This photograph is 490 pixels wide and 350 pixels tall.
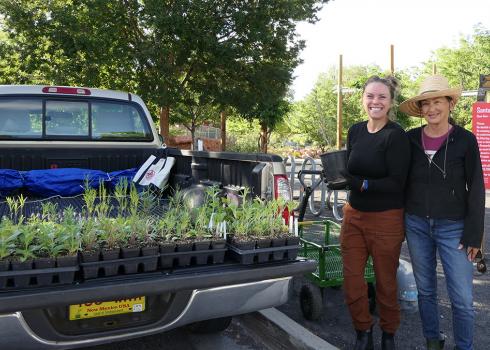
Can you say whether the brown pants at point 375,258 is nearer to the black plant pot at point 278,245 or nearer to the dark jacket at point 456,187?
the dark jacket at point 456,187

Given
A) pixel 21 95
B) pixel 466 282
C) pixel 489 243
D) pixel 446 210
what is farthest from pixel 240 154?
pixel 489 243

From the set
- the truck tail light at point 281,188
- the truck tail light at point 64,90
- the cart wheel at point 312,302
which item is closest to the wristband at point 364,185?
the truck tail light at point 281,188

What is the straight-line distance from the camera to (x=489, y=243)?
6.62 meters

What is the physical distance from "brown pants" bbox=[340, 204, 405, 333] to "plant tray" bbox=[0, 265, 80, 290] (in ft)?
6.17

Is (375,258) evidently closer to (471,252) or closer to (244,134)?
(471,252)

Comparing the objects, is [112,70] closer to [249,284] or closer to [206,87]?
[206,87]

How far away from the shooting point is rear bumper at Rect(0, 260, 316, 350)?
2137 mm

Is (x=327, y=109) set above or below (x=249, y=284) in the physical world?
above

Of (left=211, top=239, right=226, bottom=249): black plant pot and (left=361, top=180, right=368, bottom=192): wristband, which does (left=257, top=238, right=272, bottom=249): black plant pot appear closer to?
(left=211, top=239, right=226, bottom=249): black plant pot

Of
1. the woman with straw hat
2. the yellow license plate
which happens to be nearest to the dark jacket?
the woman with straw hat

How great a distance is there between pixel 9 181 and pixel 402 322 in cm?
363

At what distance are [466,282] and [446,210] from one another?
47 centimetres

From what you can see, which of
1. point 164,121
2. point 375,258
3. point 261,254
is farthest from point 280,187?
point 164,121

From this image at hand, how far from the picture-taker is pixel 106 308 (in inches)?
94.6
